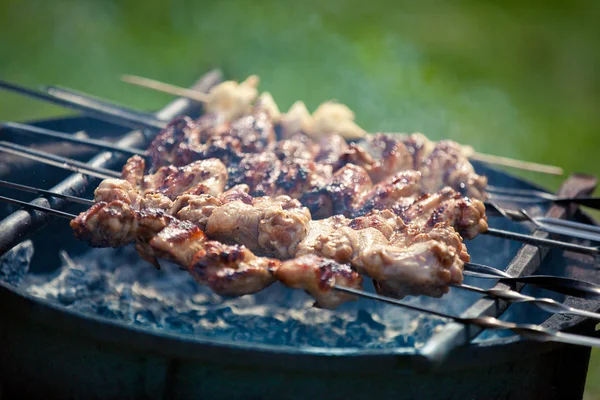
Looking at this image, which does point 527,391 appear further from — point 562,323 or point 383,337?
point 383,337

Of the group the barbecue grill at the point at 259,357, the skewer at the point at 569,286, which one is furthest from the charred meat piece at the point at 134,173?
the skewer at the point at 569,286

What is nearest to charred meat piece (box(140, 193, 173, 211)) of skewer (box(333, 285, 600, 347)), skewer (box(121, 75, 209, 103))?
skewer (box(333, 285, 600, 347))

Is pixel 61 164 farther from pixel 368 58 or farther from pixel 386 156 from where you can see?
pixel 368 58

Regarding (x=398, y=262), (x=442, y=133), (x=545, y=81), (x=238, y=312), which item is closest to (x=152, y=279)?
(x=238, y=312)

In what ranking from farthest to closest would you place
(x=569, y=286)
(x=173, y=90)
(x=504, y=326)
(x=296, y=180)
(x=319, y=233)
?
(x=173, y=90) → (x=296, y=180) → (x=319, y=233) → (x=569, y=286) → (x=504, y=326)

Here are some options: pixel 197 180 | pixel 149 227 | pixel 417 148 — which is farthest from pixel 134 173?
pixel 417 148

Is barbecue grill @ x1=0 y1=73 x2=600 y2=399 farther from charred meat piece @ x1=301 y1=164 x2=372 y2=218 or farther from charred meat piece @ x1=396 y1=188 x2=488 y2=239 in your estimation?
charred meat piece @ x1=301 y1=164 x2=372 y2=218
